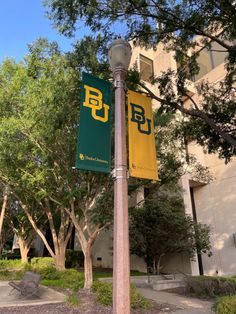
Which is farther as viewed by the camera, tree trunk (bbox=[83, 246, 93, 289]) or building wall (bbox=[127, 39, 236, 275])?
building wall (bbox=[127, 39, 236, 275])

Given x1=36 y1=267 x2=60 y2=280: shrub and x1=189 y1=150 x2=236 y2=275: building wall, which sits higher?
x1=189 y1=150 x2=236 y2=275: building wall

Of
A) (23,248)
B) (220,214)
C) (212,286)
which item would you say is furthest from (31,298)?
(220,214)

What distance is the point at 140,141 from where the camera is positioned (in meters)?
4.23

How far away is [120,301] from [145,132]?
7.66 ft

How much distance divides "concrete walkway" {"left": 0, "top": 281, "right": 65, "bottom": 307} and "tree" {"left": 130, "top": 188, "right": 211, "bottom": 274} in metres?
6.11

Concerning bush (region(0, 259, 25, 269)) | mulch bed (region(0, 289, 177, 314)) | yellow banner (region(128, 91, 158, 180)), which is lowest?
mulch bed (region(0, 289, 177, 314))

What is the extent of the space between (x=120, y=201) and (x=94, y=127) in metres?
1.18

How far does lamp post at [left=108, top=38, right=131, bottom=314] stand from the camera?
10.2 ft

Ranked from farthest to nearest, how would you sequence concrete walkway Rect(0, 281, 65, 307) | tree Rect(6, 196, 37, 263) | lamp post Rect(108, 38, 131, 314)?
tree Rect(6, 196, 37, 263)
concrete walkway Rect(0, 281, 65, 307)
lamp post Rect(108, 38, 131, 314)

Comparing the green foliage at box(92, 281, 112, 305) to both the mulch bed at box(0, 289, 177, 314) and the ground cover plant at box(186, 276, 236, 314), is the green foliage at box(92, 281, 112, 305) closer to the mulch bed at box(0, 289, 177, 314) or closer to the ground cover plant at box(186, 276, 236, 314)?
the mulch bed at box(0, 289, 177, 314)

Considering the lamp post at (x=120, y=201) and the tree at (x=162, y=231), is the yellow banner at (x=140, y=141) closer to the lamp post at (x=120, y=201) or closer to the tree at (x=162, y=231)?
the lamp post at (x=120, y=201)

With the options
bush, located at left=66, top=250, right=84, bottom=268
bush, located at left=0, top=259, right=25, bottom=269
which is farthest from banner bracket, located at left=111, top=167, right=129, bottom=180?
bush, located at left=66, top=250, right=84, bottom=268

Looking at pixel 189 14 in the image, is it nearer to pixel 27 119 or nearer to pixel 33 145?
pixel 27 119

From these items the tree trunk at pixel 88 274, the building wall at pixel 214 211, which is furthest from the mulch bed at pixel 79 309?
the building wall at pixel 214 211
